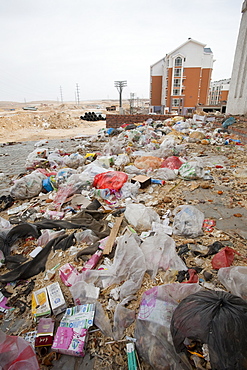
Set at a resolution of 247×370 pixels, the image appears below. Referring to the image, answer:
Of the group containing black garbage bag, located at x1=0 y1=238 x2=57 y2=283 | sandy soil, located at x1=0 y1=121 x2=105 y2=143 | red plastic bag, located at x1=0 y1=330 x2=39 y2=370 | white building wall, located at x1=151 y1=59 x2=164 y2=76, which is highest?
white building wall, located at x1=151 y1=59 x2=164 y2=76

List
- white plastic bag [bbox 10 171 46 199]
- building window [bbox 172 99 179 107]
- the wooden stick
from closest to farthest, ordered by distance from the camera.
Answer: the wooden stick → white plastic bag [bbox 10 171 46 199] → building window [bbox 172 99 179 107]

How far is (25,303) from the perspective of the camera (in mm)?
1627

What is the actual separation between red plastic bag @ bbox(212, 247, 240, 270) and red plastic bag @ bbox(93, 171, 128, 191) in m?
1.97

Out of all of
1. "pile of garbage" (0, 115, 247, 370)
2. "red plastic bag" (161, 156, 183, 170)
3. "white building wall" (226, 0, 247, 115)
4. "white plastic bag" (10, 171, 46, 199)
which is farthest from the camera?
"white building wall" (226, 0, 247, 115)

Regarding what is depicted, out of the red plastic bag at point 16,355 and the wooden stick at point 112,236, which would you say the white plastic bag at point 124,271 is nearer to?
the wooden stick at point 112,236

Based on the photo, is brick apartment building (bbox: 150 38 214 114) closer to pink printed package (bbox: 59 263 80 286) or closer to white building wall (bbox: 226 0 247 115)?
white building wall (bbox: 226 0 247 115)

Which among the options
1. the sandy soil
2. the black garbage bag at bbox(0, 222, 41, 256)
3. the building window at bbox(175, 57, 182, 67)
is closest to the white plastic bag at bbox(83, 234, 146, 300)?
the black garbage bag at bbox(0, 222, 41, 256)

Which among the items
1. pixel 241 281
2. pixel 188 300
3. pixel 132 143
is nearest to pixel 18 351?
pixel 188 300

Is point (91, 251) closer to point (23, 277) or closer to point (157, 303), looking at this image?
Answer: point (23, 277)

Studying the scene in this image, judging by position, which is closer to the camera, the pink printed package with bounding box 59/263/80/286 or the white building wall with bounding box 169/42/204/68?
the pink printed package with bounding box 59/263/80/286

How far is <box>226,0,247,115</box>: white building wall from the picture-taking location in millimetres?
8531

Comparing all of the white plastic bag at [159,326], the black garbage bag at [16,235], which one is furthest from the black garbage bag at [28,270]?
the white plastic bag at [159,326]

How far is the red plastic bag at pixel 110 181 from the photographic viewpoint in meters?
3.48

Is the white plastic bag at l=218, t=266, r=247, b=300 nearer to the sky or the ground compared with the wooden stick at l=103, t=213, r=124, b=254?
nearer to the sky
